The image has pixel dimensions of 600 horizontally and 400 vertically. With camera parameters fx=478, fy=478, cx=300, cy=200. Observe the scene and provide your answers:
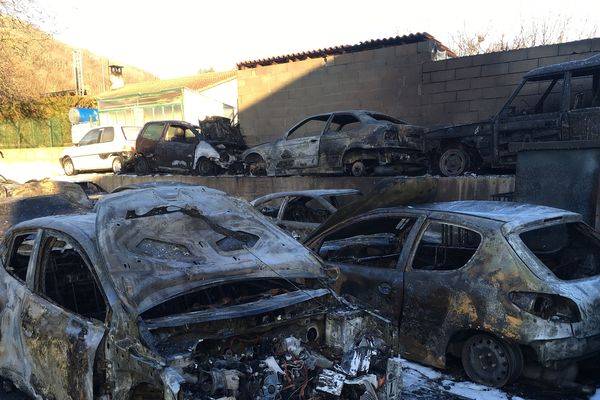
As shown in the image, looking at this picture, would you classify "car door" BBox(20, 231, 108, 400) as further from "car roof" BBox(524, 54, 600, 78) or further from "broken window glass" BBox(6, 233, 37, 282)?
"car roof" BBox(524, 54, 600, 78)

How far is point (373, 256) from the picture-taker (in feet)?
17.1

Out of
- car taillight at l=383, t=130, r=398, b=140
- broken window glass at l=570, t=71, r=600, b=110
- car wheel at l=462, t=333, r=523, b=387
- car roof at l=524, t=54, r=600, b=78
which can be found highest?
car roof at l=524, t=54, r=600, b=78

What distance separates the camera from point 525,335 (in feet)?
11.1

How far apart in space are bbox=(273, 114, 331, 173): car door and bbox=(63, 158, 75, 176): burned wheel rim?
8.78 metres

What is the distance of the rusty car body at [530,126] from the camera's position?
7.50 m

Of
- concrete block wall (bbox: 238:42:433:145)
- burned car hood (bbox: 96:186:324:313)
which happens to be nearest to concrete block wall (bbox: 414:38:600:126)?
concrete block wall (bbox: 238:42:433:145)

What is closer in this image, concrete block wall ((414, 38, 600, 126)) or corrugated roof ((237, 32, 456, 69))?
concrete block wall ((414, 38, 600, 126))

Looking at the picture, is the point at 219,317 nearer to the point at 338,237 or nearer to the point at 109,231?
the point at 109,231

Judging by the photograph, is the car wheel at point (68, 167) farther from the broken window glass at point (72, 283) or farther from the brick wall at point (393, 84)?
the broken window glass at point (72, 283)

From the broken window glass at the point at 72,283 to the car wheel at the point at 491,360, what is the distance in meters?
2.86

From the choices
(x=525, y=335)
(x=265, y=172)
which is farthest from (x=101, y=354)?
(x=265, y=172)

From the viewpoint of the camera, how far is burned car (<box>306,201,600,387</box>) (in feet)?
11.1

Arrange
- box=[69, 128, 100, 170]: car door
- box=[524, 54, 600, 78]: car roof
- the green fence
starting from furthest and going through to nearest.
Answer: the green fence
box=[69, 128, 100, 170]: car door
box=[524, 54, 600, 78]: car roof

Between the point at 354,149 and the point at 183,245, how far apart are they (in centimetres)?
722
